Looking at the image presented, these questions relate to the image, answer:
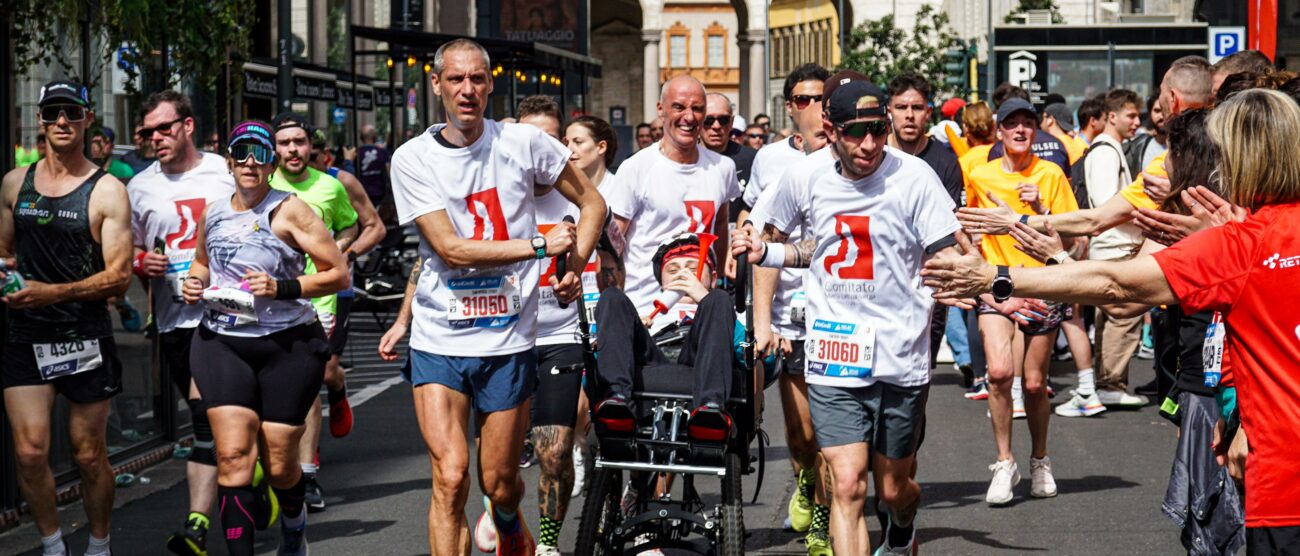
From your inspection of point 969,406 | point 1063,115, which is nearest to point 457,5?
point 1063,115

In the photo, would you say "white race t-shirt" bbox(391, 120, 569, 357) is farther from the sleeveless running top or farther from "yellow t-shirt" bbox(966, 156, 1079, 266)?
"yellow t-shirt" bbox(966, 156, 1079, 266)

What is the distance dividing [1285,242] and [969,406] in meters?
9.15

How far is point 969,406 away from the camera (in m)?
13.6

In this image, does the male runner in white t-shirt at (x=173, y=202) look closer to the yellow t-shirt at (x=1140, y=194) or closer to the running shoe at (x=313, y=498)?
the running shoe at (x=313, y=498)

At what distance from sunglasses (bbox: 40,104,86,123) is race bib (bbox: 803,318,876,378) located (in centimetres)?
335

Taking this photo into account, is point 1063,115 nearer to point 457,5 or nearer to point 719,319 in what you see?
point 719,319

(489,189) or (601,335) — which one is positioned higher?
(489,189)

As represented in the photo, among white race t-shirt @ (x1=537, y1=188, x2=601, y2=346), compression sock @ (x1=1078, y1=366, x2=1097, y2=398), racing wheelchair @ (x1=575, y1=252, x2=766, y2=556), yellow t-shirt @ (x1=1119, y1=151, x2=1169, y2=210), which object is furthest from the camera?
compression sock @ (x1=1078, y1=366, x2=1097, y2=398)

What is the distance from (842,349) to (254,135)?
2471 millimetres

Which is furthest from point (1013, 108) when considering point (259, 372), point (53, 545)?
point (53, 545)

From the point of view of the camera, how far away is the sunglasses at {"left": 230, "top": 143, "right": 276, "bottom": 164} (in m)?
7.35

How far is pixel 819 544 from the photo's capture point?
7973 mm

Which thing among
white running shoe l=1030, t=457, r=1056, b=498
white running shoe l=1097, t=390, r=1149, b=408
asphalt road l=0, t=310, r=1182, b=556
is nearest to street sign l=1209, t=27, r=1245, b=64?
white running shoe l=1097, t=390, r=1149, b=408

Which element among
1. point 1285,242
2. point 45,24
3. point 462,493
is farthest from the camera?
point 45,24
